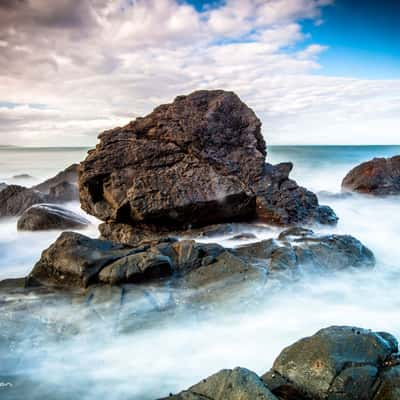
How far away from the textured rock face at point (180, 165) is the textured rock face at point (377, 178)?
7.93 m

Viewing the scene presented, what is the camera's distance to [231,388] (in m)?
3.04

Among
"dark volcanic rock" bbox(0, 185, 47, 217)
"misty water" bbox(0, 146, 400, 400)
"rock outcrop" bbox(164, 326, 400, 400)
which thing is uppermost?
"dark volcanic rock" bbox(0, 185, 47, 217)

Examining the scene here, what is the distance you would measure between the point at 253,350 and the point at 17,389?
2.64 m

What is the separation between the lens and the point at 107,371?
14.7ft

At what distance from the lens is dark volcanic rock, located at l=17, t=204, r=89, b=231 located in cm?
1055

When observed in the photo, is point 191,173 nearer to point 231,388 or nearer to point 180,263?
point 180,263

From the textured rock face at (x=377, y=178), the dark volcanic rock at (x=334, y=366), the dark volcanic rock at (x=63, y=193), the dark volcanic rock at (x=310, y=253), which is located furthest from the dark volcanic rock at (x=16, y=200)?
the textured rock face at (x=377, y=178)

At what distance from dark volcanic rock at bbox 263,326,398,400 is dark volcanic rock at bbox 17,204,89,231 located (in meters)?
8.33

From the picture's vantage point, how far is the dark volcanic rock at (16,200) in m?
13.1

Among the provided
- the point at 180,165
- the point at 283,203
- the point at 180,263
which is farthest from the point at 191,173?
the point at 180,263

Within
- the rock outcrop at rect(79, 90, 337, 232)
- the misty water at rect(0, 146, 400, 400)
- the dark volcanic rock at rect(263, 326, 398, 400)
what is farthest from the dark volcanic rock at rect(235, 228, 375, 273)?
the dark volcanic rock at rect(263, 326, 398, 400)

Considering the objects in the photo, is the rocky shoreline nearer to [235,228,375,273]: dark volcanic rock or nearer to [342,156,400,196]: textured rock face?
[235,228,375,273]: dark volcanic rock

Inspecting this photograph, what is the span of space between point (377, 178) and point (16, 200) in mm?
14307

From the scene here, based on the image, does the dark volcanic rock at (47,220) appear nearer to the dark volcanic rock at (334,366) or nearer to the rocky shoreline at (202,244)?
the rocky shoreline at (202,244)
